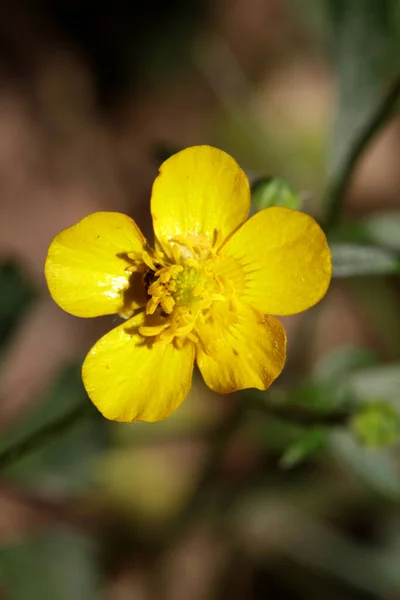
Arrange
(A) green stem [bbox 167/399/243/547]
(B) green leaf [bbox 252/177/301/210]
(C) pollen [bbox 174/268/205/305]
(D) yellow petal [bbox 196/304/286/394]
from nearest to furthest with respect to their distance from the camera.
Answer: (D) yellow petal [bbox 196/304/286/394], (C) pollen [bbox 174/268/205/305], (B) green leaf [bbox 252/177/301/210], (A) green stem [bbox 167/399/243/547]

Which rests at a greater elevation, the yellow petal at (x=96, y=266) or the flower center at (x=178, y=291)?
the yellow petal at (x=96, y=266)

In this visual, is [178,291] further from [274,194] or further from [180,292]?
[274,194]

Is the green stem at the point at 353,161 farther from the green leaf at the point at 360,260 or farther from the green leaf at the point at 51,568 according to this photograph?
the green leaf at the point at 51,568

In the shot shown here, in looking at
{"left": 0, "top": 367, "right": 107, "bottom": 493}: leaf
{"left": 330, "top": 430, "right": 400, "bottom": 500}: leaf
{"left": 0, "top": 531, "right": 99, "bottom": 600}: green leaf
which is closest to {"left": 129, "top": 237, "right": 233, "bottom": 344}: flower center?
{"left": 330, "top": 430, "right": 400, "bottom": 500}: leaf

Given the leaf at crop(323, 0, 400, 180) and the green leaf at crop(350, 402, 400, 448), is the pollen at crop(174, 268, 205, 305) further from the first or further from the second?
the leaf at crop(323, 0, 400, 180)

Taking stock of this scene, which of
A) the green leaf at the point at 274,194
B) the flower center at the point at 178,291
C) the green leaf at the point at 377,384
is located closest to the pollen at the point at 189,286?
the flower center at the point at 178,291

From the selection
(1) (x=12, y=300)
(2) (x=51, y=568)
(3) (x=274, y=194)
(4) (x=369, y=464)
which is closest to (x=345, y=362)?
(4) (x=369, y=464)
